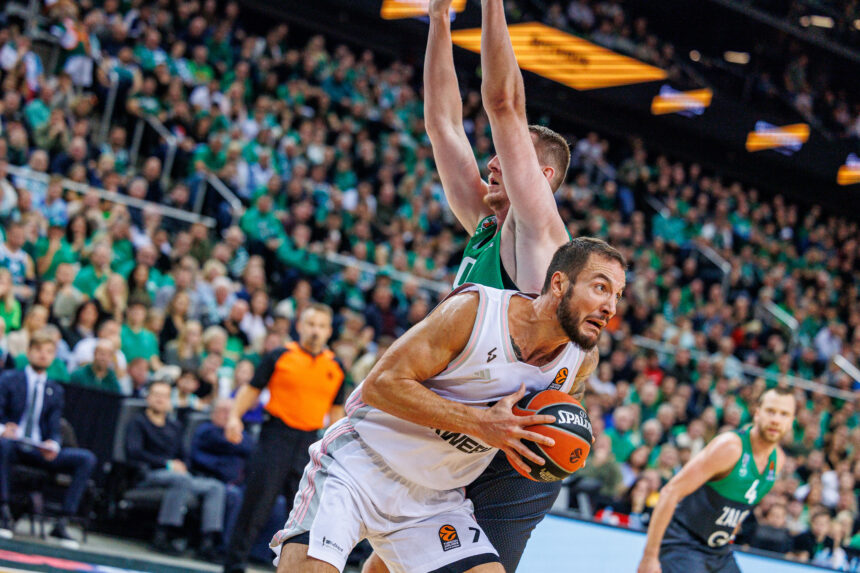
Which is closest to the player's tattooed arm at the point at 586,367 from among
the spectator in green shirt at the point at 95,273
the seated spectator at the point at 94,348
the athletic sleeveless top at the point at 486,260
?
the athletic sleeveless top at the point at 486,260

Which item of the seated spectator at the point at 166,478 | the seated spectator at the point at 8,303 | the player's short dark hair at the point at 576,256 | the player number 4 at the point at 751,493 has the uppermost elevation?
the player's short dark hair at the point at 576,256

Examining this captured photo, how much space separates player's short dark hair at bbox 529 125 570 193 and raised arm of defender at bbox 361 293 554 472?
914mm

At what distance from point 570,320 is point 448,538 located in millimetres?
900

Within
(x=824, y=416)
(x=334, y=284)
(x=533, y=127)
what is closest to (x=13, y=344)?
(x=334, y=284)

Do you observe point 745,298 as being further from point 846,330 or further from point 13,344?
point 13,344

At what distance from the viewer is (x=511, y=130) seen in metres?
3.73

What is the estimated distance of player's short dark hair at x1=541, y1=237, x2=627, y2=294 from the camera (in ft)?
11.3

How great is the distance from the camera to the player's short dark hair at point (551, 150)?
4.10m

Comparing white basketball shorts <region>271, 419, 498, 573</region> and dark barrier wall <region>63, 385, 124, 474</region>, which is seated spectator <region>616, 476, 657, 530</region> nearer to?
dark barrier wall <region>63, 385, 124, 474</region>

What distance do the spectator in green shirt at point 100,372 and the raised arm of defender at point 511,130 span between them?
620 centimetres

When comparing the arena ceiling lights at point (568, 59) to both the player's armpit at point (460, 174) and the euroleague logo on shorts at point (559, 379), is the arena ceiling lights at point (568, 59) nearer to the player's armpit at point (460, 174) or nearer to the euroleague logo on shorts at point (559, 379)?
the player's armpit at point (460, 174)

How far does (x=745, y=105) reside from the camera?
20562mm

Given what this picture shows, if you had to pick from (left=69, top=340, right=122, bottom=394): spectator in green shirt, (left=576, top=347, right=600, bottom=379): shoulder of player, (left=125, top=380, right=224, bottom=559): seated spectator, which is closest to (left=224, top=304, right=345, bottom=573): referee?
(left=125, top=380, right=224, bottom=559): seated spectator

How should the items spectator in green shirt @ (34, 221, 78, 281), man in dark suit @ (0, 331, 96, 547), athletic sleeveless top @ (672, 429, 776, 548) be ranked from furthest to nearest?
1. spectator in green shirt @ (34, 221, 78, 281)
2. man in dark suit @ (0, 331, 96, 547)
3. athletic sleeveless top @ (672, 429, 776, 548)
